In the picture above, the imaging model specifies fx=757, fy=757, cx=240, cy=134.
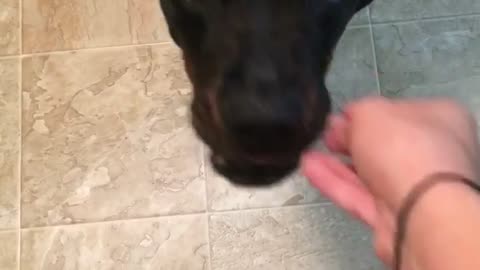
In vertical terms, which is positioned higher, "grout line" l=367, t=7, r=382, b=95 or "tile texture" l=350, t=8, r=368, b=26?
"tile texture" l=350, t=8, r=368, b=26

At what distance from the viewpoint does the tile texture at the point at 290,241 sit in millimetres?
1576

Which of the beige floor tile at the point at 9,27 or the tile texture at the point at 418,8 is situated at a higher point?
the tile texture at the point at 418,8

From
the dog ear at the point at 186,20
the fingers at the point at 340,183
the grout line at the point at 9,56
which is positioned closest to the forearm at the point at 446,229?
the fingers at the point at 340,183

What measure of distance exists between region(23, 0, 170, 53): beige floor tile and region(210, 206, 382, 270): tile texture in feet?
1.51

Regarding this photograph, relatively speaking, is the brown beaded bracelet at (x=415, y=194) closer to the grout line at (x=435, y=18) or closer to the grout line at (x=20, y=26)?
the grout line at (x=435, y=18)

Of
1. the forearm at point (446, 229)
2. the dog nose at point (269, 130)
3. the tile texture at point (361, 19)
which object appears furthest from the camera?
the tile texture at point (361, 19)

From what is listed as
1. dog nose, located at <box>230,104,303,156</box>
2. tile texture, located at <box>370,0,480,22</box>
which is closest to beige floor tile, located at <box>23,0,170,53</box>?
tile texture, located at <box>370,0,480,22</box>

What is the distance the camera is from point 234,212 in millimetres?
1593

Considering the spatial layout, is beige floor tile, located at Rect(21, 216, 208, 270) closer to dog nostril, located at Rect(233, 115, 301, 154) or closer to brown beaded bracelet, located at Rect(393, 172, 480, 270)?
dog nostril, located at Rect(233, 115, 301, 154)

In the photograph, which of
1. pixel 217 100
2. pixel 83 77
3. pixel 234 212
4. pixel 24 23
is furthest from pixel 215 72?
pixel 24 23

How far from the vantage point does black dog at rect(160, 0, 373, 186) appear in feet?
2.97

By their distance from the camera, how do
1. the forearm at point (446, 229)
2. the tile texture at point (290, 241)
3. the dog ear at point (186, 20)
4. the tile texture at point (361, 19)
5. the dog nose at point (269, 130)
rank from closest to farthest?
the forearm at point (446, 229) → the dog nose at point (269, 130) → the dog ear at point (186, 20) → the tile texture at point (290, 241) → the tile texture at point (361, 19)

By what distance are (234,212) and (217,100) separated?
68cm

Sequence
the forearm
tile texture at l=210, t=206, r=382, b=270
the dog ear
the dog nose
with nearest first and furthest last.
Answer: the forearm < the dog nose < the dog ear < tile texture at l=210, t=206, r=382, b=270
